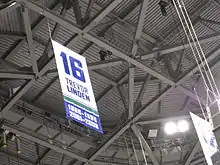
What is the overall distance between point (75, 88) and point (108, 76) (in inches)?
256

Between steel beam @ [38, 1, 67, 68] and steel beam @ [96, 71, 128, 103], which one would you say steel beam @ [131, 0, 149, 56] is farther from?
steel beam @ [96, 71, 128, 103]

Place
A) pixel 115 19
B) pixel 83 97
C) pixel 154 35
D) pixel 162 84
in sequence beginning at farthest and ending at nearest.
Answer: pixel 162 84, pixel 154 35, pixel 115 19, pixel 83 97

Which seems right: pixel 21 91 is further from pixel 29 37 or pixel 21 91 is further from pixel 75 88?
pixel 75 88

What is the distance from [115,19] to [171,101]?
484 centimetres

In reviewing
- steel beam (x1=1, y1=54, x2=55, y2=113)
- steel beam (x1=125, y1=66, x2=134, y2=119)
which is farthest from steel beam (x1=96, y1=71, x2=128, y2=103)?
steel beam (x1=1, y1=54, x2=55, y2=113)

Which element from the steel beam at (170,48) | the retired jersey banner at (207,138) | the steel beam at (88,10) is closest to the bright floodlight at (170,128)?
the steel beam at (170,48)

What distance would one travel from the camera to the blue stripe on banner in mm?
11359

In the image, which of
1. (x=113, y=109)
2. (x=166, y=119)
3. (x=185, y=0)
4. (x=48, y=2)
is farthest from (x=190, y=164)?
(x=48, y=2)

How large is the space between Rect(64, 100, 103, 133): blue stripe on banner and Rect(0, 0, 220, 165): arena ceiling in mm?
2949

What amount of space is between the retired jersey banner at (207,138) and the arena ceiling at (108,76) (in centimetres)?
356

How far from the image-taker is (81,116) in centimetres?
1169

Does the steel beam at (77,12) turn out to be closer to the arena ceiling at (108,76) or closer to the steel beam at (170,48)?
the arena ceiling at (108,76)

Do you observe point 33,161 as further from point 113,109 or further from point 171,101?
point 171,101

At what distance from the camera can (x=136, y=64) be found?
1571 cm
